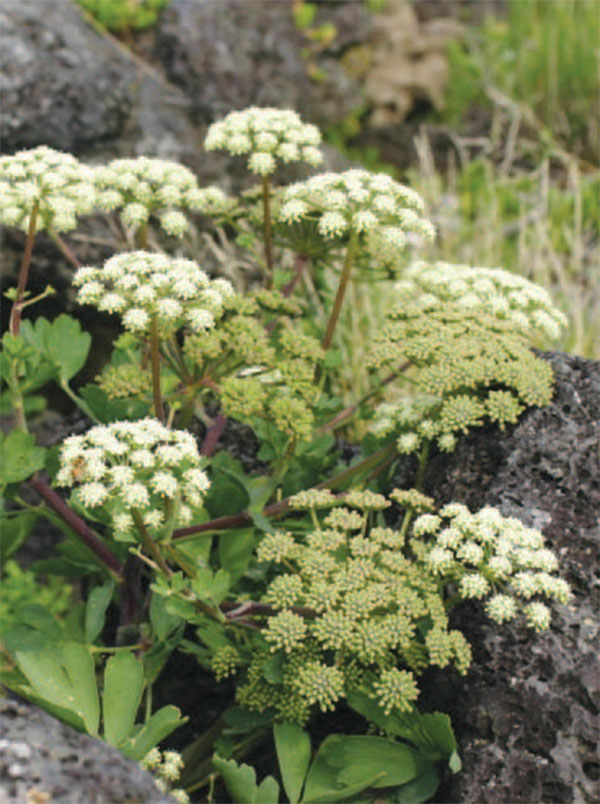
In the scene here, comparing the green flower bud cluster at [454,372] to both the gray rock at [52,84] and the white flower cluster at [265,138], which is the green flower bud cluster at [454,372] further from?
the gray rock at [52,84]

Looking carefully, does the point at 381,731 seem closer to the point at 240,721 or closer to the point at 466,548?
the point at 240,721

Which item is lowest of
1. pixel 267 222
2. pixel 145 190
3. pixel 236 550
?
A: pixel 236 550

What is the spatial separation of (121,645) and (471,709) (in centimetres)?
114

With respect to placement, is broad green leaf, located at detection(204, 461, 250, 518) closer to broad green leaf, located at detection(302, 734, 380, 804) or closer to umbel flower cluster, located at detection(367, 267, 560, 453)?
umbel flower cluster, located at detection(367, 267, 560, 453)

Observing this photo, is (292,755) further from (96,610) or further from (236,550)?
(96,610)

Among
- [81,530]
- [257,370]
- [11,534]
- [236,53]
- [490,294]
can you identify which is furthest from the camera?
[236,53]

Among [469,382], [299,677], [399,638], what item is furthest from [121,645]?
[469,382]

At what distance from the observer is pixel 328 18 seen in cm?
791

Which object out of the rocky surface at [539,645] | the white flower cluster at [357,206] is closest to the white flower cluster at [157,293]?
the white flower cluster at [357,206]

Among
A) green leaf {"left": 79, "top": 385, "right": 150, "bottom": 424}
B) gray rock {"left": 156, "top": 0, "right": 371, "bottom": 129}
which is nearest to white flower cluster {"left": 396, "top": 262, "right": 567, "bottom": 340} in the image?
green leaf {"left": 79, "top": 385, "right": 150, "bottom": 424}

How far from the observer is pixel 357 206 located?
300 cm

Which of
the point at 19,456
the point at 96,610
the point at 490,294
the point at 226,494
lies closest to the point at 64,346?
the point at 19,456

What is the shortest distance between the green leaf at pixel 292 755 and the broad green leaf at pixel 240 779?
97 mm

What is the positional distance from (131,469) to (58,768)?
0.68 m
